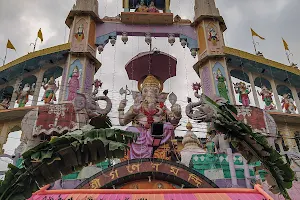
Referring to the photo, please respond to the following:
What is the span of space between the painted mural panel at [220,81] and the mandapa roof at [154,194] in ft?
16.6

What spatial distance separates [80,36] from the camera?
40.3 ft

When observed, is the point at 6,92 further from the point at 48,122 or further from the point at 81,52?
the point at 48,122

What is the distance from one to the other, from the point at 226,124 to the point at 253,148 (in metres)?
0.56

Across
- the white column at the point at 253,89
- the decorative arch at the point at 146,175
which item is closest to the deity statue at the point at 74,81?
the decorative arch at the point at 146,175

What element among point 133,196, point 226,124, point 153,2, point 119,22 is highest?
point 153,2

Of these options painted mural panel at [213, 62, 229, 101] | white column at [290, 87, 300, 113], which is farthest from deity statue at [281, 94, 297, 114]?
painted mural panel at [213, 62, 229, 101]

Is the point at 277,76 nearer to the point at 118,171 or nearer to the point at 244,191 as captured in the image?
the point at 244,191

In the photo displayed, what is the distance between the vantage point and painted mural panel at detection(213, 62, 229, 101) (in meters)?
11.4

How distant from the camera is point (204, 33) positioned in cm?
1272

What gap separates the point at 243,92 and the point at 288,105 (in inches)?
95.3

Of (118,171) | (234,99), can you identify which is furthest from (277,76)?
(118,171)

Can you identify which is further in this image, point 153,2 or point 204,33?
point 153,2

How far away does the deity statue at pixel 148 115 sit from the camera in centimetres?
880

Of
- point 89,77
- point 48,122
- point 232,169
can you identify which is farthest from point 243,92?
point 48,122
